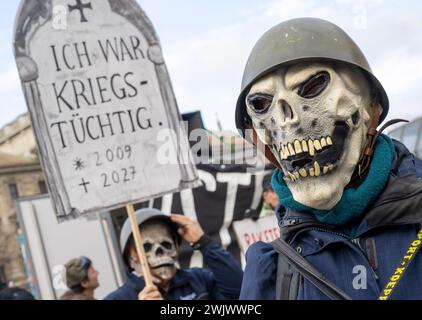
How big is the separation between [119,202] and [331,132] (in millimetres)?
2178

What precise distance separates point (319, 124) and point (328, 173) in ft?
0.47

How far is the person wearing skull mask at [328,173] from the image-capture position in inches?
65.5

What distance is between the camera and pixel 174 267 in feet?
13.2

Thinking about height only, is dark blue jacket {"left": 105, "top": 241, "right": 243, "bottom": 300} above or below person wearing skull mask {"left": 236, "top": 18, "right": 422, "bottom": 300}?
below

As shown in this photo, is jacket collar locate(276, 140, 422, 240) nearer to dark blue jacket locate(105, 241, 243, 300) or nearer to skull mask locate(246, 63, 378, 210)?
skull mask locate(246, 63, 378, 210)

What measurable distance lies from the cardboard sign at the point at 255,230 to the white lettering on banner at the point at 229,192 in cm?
10

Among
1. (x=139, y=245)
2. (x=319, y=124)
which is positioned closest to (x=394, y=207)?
(x=319, y=124)

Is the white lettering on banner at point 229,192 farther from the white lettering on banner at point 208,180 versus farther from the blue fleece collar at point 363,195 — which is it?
the blue fleece collar at point 363,195

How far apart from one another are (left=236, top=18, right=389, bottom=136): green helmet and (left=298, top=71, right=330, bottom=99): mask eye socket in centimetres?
5

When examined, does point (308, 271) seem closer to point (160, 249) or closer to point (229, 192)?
point (160, 249)

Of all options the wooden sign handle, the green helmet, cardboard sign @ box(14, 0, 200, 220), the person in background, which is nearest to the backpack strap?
the green helmet

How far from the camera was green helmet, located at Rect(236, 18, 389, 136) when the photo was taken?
5.75 feet

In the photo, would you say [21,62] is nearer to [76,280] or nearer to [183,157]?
[183,157]

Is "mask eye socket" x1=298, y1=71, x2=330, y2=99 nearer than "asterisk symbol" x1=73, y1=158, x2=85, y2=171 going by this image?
Yes
